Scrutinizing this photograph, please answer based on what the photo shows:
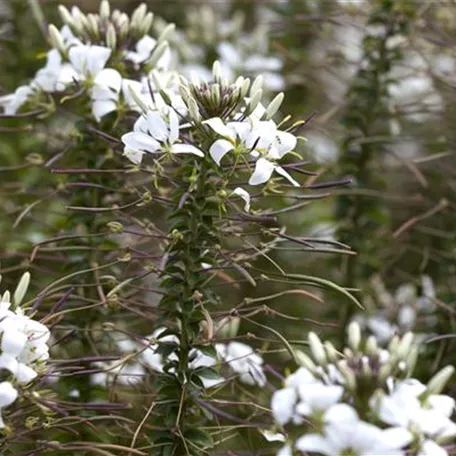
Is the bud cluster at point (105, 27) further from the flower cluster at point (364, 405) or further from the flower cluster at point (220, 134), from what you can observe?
the flower cluster at point (364, 405)

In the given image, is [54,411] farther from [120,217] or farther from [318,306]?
[318,306]

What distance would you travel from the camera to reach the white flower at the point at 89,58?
4.44 feet

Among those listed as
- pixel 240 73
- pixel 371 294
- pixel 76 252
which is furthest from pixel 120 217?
pixel 240 73

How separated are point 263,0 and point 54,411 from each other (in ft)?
4.49

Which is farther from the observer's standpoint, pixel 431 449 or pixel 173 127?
pixel 173 127

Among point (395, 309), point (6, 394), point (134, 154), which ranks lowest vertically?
point (395, 309)

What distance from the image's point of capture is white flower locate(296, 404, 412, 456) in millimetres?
845

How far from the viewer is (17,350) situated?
39.4 inches

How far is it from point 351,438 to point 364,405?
7 centimetres

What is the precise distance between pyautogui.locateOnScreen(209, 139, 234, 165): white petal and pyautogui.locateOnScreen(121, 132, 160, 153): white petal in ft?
0.26

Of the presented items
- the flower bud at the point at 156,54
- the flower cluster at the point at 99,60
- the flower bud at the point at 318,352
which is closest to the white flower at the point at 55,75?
the flower cluster at the point at 99,60

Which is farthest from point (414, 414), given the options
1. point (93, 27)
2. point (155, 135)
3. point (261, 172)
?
point (93, 27)

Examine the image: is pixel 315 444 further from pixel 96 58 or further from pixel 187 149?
pixel 96 58

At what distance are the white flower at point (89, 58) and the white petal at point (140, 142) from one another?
0.80ft
